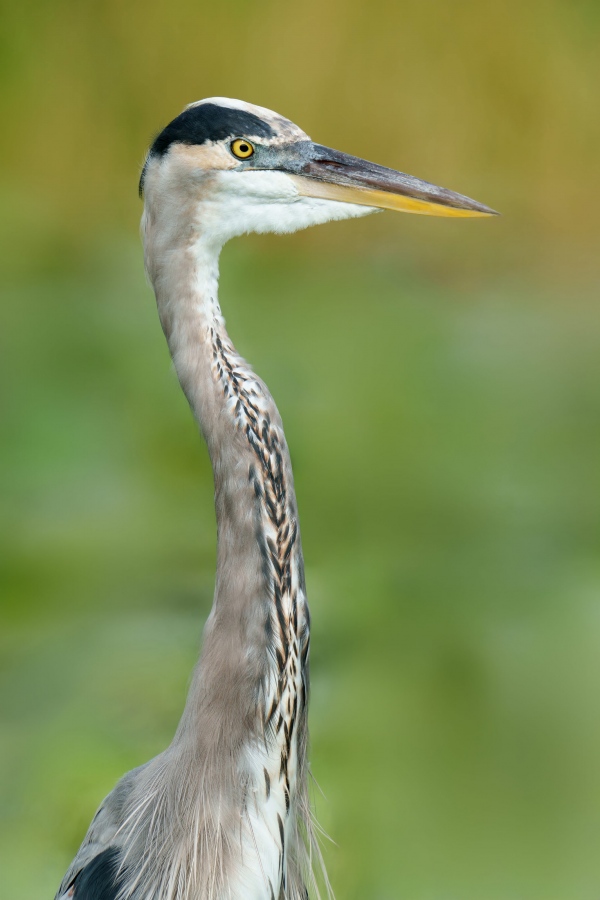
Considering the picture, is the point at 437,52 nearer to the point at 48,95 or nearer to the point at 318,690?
the point at 48,95

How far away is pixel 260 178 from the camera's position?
1.06 m

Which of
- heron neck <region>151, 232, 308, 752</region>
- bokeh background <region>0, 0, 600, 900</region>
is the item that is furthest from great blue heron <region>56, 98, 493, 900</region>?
bokeh background <region>0, 0, 600, 900</region>

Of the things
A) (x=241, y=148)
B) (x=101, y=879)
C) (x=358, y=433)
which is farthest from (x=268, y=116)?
(x=358, y=433)

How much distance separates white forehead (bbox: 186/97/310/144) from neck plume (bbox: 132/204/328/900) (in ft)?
0.43

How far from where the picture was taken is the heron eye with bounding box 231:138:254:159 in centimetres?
105

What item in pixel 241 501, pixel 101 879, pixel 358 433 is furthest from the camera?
pixel 358 433

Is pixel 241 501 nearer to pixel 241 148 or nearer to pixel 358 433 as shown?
pixel 241 148

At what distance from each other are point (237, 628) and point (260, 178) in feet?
1.46

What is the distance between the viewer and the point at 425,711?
6.50 ft

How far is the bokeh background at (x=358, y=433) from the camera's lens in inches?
72.1

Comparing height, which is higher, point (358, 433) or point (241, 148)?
point (358, 433)

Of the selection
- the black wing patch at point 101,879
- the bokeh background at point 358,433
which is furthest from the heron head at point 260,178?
the bokeh background at point 358,433

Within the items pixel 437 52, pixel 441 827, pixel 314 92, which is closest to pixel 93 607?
pixel 441 827

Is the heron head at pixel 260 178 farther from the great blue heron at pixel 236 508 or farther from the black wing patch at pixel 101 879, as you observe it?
the black wing patch at pixel 101 879
